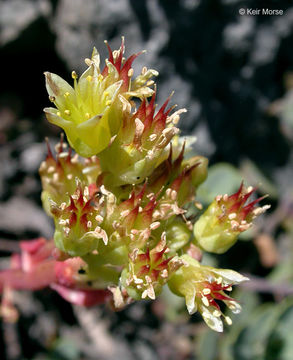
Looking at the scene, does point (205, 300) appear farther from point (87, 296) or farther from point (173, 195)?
point (87, 296)

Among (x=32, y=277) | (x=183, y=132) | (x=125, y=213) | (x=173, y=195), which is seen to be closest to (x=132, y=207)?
(x=125, y=213)

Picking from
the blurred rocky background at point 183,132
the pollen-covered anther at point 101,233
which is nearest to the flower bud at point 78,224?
the pollen-covered anther at point 101,233

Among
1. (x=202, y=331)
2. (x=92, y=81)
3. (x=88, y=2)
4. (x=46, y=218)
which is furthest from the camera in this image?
(x=202, y=331)

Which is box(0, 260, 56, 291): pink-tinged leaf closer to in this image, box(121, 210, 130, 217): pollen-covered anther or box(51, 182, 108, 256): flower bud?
box(51, 182, 108, 256): flower bud

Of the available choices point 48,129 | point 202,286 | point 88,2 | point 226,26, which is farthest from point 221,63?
point 202,286

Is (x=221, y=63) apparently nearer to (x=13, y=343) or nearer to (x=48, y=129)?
(x=48, y=129)

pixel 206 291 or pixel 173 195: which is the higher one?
pixel 173 195

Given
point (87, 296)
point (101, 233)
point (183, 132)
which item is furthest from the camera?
point (183, 132)

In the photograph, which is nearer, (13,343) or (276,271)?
(13,343)
